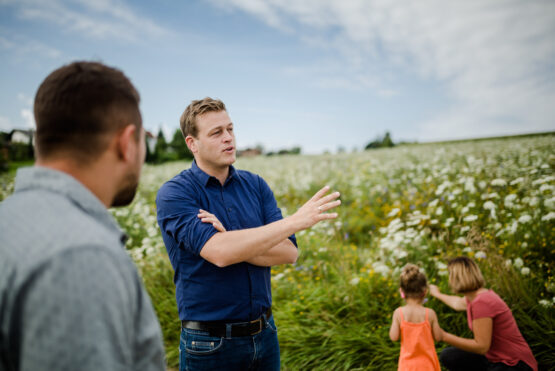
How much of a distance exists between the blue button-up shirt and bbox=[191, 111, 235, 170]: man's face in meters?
0.11

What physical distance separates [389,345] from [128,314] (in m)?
3.41

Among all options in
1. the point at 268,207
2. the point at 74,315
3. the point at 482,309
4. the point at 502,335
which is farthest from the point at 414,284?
the point at 74,315

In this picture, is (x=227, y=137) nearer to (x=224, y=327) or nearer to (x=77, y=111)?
(x=224, y=327)

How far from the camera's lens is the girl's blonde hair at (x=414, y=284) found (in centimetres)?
289

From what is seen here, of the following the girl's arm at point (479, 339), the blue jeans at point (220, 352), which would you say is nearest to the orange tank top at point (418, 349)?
the girl's arm at point (479, 339)

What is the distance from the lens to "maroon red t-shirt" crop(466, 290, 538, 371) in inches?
111

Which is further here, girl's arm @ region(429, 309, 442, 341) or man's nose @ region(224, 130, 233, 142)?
girl's arm @ region(429, 309, 442, 341)

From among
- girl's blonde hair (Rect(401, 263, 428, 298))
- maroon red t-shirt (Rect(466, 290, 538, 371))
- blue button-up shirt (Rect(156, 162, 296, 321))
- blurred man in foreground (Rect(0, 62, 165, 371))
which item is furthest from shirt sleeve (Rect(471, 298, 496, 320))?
blurred man in foreground (Rect(0, 62, 165, 371))

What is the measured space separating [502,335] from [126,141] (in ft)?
11.1

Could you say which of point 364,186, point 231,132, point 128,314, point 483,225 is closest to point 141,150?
point 128,314

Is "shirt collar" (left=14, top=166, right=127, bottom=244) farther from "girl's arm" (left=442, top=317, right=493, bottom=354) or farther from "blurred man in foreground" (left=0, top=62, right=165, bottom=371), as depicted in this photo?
"girl's arm" (left=442, top=317, right=493, bottom=354)

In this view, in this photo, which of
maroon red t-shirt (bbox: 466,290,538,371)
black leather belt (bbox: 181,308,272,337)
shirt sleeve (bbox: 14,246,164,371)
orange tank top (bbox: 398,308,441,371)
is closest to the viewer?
shirt sleeve (bbox: 14,246,164,371)

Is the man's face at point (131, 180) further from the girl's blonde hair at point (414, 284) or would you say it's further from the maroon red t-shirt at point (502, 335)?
the maroon red t-shirt at point (502, 335)

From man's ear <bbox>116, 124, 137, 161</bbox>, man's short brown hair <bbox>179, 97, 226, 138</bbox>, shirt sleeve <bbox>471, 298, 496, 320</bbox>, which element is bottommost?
shirt sleeve <bbox>471, 298, 496, 320</bbox>
